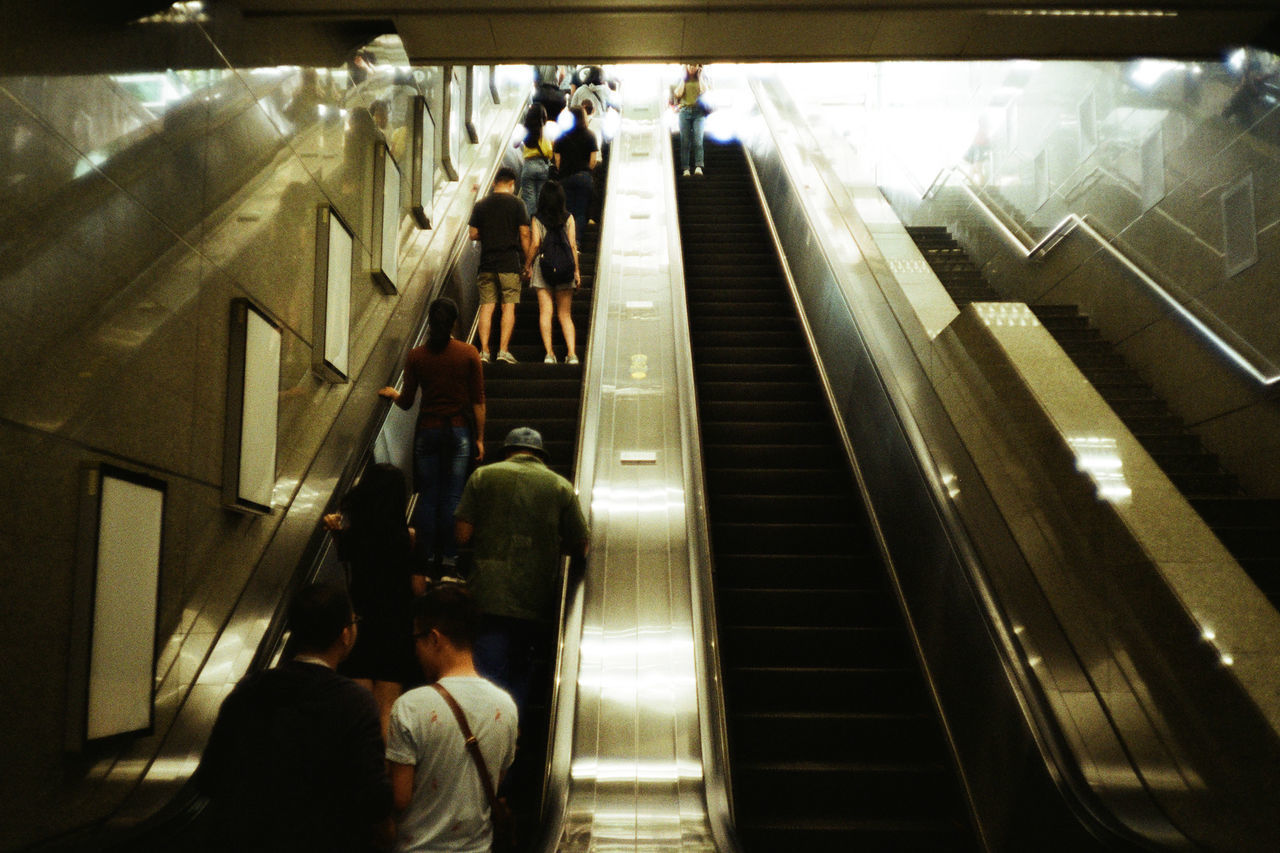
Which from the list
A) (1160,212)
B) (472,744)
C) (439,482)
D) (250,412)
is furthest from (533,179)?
(472,744)

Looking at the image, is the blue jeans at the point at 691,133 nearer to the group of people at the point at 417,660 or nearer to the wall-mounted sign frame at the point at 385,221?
the wall-mounted sign frame at the point at 385,221

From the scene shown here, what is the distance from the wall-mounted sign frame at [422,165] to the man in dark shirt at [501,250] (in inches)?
17.3

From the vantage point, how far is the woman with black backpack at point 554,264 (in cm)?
789

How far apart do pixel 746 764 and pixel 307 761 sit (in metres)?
2.37

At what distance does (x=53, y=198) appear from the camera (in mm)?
2721

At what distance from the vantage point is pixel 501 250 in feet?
24.7

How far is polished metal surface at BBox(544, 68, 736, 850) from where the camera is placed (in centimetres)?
373

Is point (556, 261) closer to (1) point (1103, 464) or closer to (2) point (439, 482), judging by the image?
(2) point (439, 482)

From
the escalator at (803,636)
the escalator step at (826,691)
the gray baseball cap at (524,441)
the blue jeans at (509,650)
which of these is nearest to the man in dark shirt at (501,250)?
the escalator at (803,636)

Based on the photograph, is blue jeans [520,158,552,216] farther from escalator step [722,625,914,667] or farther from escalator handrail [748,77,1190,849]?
escalator step [722,625,914,667]

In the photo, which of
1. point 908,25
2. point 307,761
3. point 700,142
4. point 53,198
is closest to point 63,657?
point 307,761

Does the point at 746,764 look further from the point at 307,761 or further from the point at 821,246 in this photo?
the point at 821,246

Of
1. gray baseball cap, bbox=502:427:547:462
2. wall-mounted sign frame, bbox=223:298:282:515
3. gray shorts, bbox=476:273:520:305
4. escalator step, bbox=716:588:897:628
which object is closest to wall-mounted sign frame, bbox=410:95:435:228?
gray shorts, bbox=476:273:520:305

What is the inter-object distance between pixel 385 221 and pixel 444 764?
183 inches
